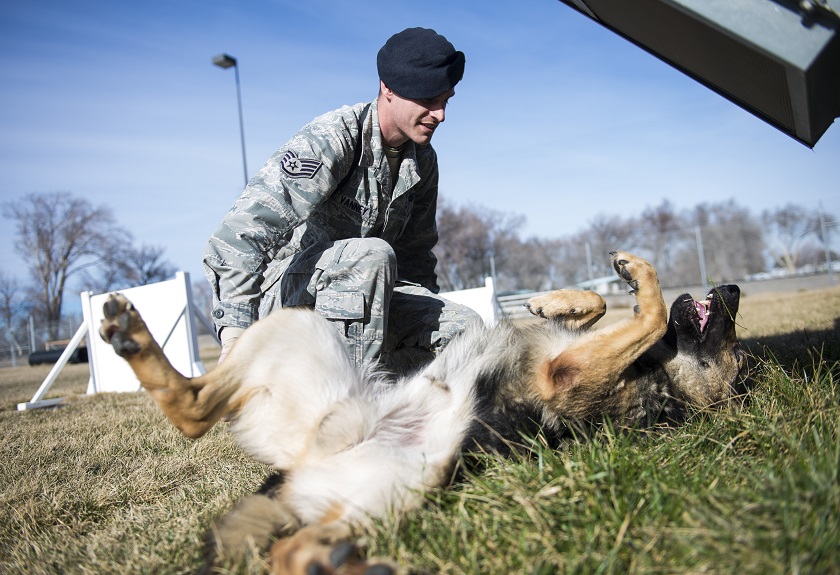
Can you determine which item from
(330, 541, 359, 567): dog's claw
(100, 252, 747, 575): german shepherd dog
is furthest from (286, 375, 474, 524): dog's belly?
(330, 541, 359, 567): dog's claw

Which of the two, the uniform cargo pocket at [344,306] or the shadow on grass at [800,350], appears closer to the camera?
the uniform cargo pocket at [344,306]

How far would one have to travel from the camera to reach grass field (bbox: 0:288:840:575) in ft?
4.97

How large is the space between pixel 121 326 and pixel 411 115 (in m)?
2.19

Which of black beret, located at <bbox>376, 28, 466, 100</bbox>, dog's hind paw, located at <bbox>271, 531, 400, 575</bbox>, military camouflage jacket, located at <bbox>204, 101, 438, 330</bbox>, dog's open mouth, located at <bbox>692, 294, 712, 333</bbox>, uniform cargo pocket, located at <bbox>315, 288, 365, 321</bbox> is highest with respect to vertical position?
black beret, located at <bbox>376, 28, 466, 100</bbox>

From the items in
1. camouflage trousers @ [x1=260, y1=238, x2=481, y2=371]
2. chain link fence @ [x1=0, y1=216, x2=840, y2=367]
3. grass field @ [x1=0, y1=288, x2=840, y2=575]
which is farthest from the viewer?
chain link fence @ [x1=0, y1=216, x2=840, y2=367]

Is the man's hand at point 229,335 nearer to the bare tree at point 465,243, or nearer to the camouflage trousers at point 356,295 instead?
the camouflage trousers at point 356,295

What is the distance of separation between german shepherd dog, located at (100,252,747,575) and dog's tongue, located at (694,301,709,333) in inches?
0.4

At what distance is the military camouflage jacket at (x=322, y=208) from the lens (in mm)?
3088

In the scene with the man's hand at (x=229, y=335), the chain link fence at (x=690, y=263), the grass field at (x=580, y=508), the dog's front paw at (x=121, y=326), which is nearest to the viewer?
the grass field at (x=580, y=508)

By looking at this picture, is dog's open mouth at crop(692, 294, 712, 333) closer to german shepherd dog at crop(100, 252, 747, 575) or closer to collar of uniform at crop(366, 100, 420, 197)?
german shepherd dog at crop(100, 252, 747, 575)

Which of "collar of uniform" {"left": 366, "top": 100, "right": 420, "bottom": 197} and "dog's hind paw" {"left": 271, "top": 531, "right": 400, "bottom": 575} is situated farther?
"collar of uniform" {"left": 366, "top": 100, "right": 420, "bottom": 197}

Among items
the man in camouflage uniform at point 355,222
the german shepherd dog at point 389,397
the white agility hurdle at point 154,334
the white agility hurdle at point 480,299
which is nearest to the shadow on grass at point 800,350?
the german shepherd dog at point 389,397

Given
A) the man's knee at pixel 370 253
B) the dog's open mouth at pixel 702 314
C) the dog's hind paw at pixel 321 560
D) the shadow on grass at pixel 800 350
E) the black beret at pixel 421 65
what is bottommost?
the dog's hind paw at pixel 321 560

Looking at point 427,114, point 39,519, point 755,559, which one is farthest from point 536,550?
point 427,114
